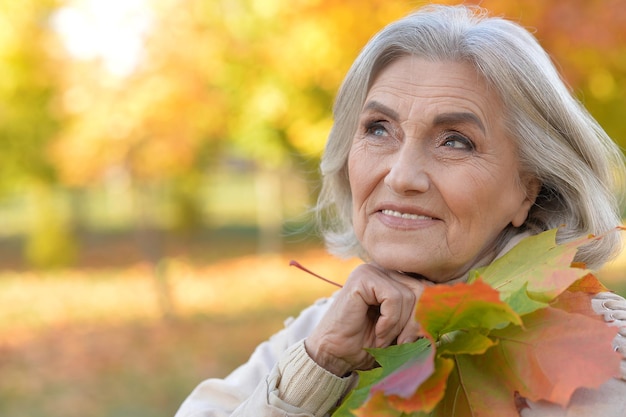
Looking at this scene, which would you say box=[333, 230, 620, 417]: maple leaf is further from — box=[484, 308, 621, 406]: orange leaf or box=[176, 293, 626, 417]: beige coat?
box=[176, 293, 626, 417]: beige coat

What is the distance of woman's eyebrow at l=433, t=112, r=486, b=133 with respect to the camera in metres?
1.82

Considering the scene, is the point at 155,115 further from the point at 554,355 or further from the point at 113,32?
the point at 554,355

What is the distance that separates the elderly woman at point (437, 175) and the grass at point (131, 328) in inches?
234

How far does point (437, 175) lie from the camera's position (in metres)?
1.83

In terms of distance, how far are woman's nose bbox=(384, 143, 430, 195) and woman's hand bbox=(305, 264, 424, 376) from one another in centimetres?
21

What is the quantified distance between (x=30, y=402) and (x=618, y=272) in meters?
8.68

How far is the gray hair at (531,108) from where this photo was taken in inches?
73.5

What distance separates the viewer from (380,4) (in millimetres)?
6000

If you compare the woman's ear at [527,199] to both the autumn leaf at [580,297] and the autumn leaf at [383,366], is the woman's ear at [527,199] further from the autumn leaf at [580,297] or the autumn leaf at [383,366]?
the autumn leaf at [383,366]

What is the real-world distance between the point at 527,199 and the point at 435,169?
0.32 m

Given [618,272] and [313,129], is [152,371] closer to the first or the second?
[313,129]

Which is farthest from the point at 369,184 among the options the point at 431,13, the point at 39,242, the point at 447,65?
the point at 39,242

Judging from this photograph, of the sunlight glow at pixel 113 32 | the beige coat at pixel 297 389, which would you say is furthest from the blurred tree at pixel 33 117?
the beige coat at pixel 297 389

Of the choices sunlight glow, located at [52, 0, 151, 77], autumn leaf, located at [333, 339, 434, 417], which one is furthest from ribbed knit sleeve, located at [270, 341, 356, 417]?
sunlight glow, located at [52, 0, 151, 77]
